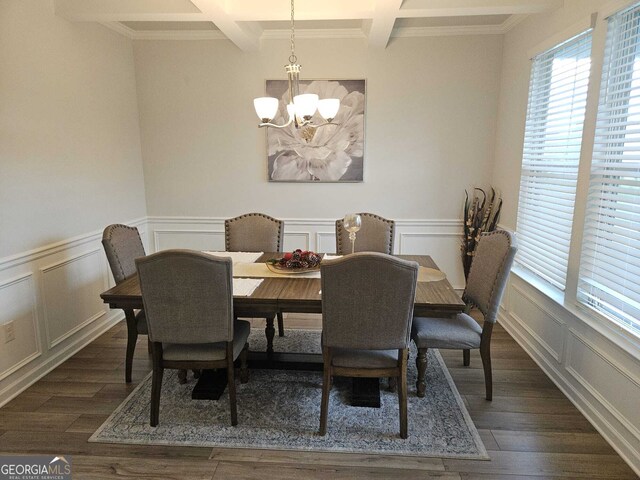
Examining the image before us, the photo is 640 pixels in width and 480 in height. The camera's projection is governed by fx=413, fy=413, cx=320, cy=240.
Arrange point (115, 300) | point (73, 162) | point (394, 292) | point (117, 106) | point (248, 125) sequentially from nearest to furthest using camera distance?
point (394, 292), point (115, 300), point (73, 162), point (117, 106), point (248, 125)

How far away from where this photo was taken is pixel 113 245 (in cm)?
261

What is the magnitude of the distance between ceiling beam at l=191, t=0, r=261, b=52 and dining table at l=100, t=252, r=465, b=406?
1.72 m

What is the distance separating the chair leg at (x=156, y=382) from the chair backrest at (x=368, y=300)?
891 mm

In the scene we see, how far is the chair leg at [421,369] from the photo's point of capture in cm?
248

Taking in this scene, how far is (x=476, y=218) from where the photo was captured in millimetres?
4020

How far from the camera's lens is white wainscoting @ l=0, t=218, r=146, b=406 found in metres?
2.55

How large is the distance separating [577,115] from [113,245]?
3051 millimetres

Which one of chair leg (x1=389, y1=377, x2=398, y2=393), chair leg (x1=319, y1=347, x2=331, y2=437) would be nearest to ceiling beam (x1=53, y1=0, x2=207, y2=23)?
chair leg (x1=319, y1=347, x2=331, y2=437)

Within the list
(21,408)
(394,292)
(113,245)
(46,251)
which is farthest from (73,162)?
(394,292)

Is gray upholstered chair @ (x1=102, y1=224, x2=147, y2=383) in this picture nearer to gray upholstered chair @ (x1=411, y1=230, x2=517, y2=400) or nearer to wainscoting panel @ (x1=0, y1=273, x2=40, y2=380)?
wainscoting panel @ (x1=0, y1=273, x2=40, y2=380)

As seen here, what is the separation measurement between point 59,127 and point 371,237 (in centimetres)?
244

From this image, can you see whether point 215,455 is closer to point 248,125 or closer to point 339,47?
point 248,125

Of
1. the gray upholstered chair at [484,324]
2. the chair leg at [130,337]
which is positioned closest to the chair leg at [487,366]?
the gray upholstered chair at [484,324]
